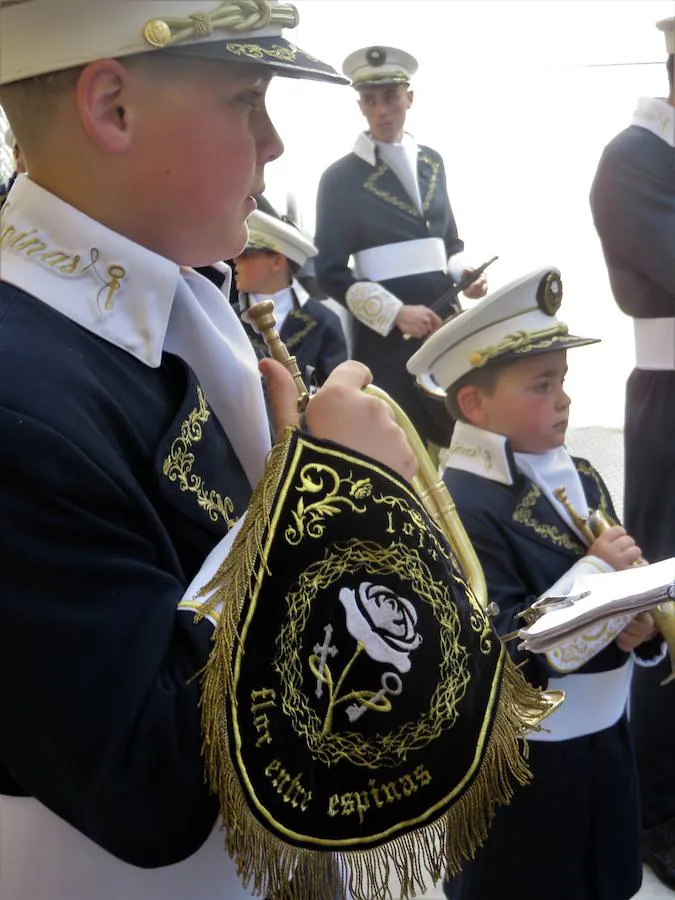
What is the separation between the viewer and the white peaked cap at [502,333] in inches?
60.1

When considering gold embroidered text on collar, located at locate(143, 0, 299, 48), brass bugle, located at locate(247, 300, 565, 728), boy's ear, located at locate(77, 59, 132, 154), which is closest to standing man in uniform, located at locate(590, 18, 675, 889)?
brass bugle, located at locate(247, 300, 565, 728)

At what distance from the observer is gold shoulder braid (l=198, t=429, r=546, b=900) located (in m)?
0.77

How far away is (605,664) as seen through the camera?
5.16ft

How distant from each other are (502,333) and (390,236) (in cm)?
25

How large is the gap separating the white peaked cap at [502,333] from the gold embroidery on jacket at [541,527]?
24 cm

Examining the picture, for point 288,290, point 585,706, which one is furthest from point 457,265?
point 288,290

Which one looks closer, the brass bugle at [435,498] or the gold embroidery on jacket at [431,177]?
the brass bugle at [435,498]

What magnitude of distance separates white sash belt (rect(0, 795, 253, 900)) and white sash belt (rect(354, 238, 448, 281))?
3.20 feet

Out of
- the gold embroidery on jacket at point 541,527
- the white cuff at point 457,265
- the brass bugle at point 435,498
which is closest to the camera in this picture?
the brass bugle at point 435,498

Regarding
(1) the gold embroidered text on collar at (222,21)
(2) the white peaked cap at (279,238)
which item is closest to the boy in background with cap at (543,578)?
(2) the white peaked cap at (279,238)

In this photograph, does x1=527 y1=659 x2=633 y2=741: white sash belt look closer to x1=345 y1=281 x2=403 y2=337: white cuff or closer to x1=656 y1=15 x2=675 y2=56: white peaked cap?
x1=345 y1=281 x2=403 y2=337: white cuff

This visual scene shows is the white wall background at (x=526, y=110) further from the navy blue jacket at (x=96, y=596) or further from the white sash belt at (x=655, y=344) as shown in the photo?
the navy blue jacket at (x=96, y=596)

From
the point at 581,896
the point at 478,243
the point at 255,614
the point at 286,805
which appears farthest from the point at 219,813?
the point at 581,896

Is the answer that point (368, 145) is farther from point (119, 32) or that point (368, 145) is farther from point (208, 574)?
point (208, 574)
